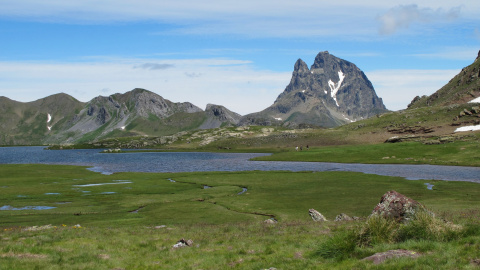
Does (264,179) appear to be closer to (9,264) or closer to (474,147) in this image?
(9,264)

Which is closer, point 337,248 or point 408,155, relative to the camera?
point 337,248

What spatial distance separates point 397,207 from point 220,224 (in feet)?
60.4

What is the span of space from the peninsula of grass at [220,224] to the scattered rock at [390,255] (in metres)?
0.47

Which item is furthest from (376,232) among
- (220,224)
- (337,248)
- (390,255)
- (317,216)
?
(220,224)

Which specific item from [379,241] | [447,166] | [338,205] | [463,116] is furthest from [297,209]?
[463,116]

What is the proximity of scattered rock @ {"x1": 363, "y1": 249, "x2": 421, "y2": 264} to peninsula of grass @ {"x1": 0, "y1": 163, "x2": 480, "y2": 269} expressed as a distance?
471 mm

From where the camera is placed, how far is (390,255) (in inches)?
713

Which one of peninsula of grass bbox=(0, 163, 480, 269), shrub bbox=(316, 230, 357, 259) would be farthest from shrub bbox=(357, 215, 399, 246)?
shrub bbox=(316, 230, 357, 259)

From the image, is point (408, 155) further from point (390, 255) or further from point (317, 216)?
point (390, 255)

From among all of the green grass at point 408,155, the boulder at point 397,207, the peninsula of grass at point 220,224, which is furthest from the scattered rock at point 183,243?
the green grass at point 408,155

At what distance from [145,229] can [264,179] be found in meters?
52.4

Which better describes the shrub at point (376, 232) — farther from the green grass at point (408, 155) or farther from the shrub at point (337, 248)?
the green grass at point (408, 155)

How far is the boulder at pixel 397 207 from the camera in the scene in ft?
81.2

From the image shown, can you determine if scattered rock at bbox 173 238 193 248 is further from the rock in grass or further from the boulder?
the rock in grass
